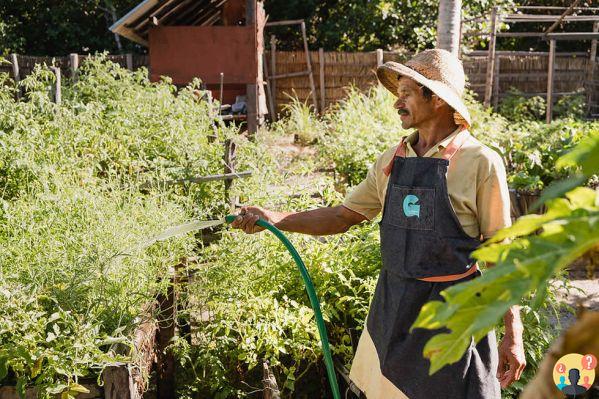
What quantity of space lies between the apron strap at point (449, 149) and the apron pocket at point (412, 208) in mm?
100

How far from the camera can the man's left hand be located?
2.42 m

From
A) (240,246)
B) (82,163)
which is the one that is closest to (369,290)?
(240,246)

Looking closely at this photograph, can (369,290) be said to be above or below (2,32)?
below

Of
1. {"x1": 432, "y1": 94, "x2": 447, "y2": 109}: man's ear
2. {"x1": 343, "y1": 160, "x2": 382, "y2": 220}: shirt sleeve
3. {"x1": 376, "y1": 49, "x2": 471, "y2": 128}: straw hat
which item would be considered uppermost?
{"x1": 376, "y1": 49, "x2": 471, "y2": 128}: straw hat

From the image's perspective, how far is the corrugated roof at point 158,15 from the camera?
39.3 feet

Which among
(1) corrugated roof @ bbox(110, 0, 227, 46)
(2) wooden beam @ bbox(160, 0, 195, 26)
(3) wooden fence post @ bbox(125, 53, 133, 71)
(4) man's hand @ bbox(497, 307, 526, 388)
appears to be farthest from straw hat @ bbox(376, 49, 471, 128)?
(3) wooden fence post @ bbox(125, 53, 133, 71)

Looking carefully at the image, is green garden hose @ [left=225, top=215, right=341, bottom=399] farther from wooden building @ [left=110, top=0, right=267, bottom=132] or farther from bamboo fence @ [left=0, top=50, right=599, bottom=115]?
bamboo fence @ [left=0, top=50, right=599, bottom=115]

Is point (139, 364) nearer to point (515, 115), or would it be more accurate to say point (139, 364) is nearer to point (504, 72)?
point (515, 115)

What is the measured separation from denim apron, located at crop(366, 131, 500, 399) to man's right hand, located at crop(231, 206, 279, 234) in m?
0.51

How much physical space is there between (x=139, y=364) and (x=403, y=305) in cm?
139

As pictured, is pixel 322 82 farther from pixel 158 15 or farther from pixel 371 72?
pixel 158 15

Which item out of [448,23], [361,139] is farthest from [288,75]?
[448,23]

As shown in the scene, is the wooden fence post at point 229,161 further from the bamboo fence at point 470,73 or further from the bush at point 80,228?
the bamboo fence at point 470,73

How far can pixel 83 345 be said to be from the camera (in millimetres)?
2889
